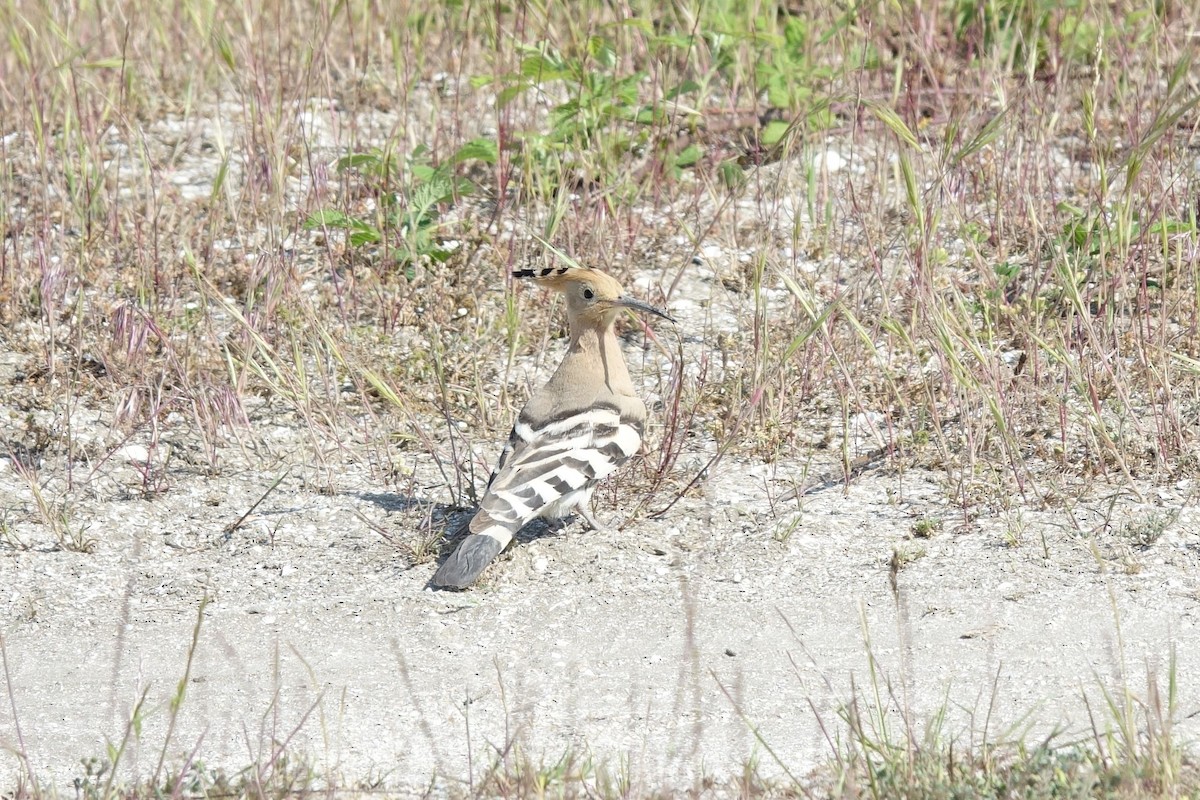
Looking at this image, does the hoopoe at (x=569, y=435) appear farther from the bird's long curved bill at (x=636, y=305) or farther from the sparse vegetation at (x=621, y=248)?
the sparse vegetation at (x=621, y=248)

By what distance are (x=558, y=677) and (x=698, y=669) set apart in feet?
1.03

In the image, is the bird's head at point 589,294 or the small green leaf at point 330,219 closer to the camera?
the bird's head at point 589,294

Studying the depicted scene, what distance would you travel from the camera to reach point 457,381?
482cm

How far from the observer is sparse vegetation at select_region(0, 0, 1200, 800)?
4.12 metres

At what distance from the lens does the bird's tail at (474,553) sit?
363 cm

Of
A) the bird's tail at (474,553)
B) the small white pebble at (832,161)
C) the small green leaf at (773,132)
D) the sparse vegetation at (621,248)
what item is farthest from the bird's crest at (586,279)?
the small white pebble at (832,161)

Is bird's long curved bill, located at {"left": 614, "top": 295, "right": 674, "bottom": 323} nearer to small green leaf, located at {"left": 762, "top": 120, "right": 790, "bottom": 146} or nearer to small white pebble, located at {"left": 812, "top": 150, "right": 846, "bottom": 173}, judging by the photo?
small green leaf, located at {"left": 762, "top": 120, "right": 790, "bottom": 146}

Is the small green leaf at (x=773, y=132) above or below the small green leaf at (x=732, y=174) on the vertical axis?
above

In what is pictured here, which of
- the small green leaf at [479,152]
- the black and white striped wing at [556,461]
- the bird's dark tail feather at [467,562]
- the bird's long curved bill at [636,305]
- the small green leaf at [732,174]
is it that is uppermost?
the small green leaf at [479,152]

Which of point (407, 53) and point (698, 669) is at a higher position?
point (407, 53)

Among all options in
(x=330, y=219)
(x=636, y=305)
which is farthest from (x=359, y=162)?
(x=636, y=305)

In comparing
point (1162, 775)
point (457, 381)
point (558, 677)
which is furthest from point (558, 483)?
point (1162, 775)

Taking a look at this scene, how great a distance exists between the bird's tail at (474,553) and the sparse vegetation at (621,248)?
0.28 metres

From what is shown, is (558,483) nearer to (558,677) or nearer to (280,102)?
(558,677)
